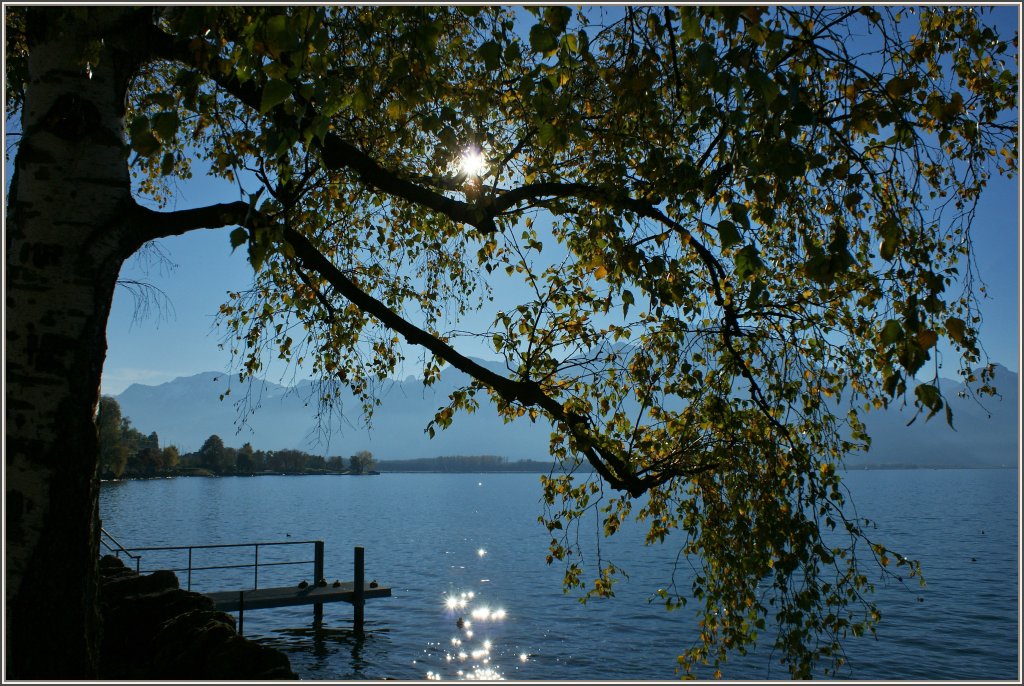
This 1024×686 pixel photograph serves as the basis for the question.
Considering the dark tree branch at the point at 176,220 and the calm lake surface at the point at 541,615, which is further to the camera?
the calm lake surface at the point at 541,615

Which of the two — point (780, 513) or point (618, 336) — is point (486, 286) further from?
point (780, 513)

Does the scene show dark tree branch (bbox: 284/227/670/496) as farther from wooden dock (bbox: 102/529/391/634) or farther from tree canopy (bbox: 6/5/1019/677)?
wooden dock (bbox: 102/529/391/634)

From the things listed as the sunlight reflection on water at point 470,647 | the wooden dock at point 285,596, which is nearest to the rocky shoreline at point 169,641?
the wooden dock at point 285,596

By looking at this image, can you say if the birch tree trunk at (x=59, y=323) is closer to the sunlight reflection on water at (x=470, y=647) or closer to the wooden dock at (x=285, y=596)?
the wooden dock at (x=285, y=596)

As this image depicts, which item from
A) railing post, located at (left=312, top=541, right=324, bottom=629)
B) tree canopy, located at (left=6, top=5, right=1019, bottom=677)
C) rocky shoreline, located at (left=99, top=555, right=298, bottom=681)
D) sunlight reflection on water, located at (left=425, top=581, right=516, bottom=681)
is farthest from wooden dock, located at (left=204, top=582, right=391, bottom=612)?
tree canopy, located at (left=6, top=5, right=1019, bottom=677)

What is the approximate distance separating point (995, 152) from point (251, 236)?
Answer: 341 inches

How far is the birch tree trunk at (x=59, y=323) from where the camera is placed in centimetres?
484

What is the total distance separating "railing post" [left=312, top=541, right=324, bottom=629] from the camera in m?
26.7

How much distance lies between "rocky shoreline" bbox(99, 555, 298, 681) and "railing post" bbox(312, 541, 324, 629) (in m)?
13.2

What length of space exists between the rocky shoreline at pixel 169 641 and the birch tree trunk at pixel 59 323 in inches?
161

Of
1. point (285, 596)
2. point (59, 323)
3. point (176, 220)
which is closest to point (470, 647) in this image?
point (285, 596)

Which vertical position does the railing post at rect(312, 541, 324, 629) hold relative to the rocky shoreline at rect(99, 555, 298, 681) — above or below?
below

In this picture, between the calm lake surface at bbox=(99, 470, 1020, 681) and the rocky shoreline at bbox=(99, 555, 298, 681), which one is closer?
the rocky shoreline at bbox=(99, 555, 298, 681)

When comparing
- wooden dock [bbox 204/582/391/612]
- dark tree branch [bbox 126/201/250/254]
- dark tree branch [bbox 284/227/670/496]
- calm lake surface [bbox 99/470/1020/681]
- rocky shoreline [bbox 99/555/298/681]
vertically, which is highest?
dark tree branch [bbox 126/201/250/254]
